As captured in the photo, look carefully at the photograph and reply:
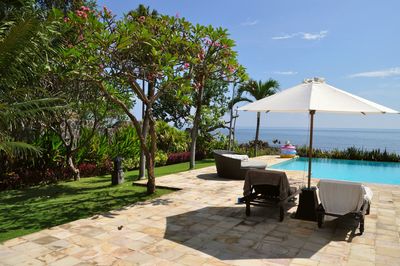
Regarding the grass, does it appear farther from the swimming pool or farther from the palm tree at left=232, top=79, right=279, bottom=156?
the palm tree at left=232, top=79, right=279, bottom=156

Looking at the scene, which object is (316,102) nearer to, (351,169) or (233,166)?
(233,166)

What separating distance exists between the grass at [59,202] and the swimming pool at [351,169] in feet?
28.6

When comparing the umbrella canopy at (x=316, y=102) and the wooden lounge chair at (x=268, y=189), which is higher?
the umbrella canopy at (x=316, y=102)

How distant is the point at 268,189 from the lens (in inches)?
278

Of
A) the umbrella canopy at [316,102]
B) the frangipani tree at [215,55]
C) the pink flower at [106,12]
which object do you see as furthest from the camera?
the frangipani tree at [215,55]

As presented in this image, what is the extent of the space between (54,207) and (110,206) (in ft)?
4.21

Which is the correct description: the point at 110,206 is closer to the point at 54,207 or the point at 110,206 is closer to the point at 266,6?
the point at 54,207

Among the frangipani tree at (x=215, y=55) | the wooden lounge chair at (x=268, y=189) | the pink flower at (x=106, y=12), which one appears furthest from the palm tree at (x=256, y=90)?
the wooden lounge chair at (x=268, y=189)

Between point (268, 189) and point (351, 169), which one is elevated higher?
point (268, 189)

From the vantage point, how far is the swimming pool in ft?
49.3

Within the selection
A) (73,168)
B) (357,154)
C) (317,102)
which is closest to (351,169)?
(357,154)

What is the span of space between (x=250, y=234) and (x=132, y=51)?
5.35 m

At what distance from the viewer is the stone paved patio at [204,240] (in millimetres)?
4691

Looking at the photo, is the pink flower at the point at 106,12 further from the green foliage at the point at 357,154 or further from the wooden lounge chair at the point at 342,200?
the green foliage at the point at 357,154
